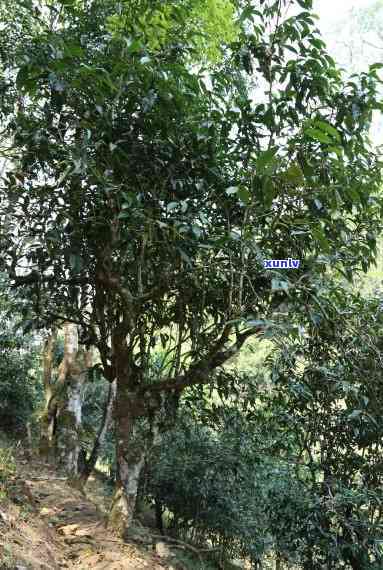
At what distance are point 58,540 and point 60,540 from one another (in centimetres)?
2

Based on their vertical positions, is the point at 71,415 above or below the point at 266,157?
below

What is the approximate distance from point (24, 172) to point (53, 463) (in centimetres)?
417

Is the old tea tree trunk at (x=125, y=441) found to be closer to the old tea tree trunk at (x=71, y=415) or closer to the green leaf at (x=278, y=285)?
the green leaf at (x=278, y=285)

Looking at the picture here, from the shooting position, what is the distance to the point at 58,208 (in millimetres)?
3375

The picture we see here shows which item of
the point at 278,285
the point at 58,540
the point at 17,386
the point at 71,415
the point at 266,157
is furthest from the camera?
the point at 17,386

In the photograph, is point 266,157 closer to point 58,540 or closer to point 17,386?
point 58,540

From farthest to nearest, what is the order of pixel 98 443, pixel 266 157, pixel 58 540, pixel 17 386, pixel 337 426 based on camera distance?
1. pixel 17 386
2. pixel 98 443
3. pixel 337 426
4. pixel 58 540
5. pixel 266 157

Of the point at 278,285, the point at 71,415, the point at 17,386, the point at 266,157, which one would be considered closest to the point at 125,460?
the point at 278,285

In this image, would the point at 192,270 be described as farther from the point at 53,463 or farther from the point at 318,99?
the point at 53,463

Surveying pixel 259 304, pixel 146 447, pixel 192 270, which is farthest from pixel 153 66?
pixel 146 447

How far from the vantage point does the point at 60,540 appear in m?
3.27

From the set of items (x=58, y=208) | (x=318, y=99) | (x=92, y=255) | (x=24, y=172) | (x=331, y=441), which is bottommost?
(x=331, y=441)

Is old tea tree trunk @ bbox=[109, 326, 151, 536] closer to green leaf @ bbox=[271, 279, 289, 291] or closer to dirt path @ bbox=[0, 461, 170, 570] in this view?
dirt path @ bbox=[0, 461, 170, 570]

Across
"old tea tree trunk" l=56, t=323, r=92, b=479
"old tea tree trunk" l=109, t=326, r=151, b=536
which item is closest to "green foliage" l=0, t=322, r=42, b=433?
"old tea tree trunk" l=56, t=323, r=92, b=479
